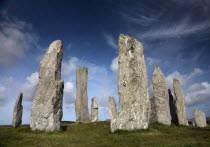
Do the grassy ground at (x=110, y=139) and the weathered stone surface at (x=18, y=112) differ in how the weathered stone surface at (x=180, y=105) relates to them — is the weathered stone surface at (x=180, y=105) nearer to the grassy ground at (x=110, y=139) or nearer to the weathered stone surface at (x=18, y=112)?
the grassy ground at (x=110, y=139)

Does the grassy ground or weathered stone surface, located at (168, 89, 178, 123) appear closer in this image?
the grassy ground

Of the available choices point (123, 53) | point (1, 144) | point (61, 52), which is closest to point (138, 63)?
point (123, 53)

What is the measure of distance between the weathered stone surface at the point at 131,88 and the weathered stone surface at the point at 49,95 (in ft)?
13.4

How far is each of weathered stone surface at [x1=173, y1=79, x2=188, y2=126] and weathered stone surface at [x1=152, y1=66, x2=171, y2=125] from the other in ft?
7.61

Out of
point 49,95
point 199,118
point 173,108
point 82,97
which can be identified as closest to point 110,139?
point 49,95

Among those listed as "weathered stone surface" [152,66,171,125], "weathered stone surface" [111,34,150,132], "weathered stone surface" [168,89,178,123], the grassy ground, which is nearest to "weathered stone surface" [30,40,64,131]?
the grassy ground

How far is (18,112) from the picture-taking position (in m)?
19.2

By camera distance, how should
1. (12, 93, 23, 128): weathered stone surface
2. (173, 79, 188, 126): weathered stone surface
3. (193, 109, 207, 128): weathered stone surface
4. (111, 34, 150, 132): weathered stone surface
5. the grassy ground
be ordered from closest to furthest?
the grassy ground → (111, 34, 150, 132): weathered stone surface → (12, 93, 23, 128): weathered stone surface → (173, 79, 188, 126): weathered stone surface → (193, 109, 207, 128): weathered stone surface

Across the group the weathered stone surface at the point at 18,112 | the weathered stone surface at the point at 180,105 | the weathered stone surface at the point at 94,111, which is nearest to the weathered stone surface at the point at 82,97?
the weathered stone surface at the point at 94,111

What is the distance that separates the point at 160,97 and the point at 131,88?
7.16 meters

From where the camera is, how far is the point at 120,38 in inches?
560

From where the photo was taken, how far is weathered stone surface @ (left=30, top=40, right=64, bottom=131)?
13.5 meters

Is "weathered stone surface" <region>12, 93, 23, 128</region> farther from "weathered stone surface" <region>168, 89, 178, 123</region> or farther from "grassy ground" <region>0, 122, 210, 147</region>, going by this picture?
"weathered stone surface" <region>168, 89, 178, 123</region>

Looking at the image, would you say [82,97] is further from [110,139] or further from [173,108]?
[110,139]
